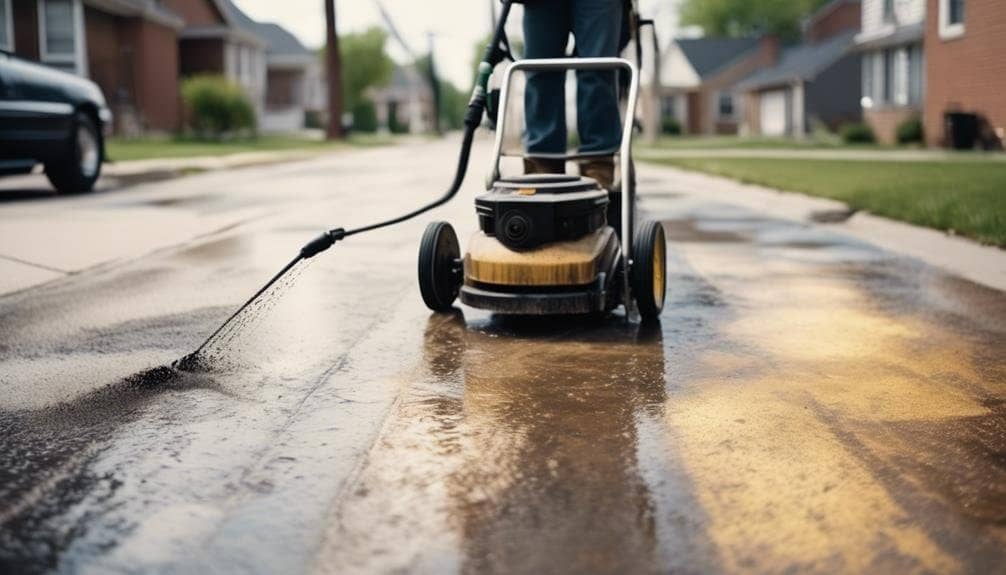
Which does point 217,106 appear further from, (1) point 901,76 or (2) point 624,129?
(2) point 624,129

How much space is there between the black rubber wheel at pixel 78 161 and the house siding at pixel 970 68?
58.8 feet

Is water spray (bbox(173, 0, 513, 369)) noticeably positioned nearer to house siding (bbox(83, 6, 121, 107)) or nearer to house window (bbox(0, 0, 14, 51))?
house window (bbox(0, 0, 14, 51))

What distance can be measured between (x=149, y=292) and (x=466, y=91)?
488 ft

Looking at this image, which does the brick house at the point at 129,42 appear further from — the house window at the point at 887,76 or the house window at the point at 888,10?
the house window at the point at 888,10

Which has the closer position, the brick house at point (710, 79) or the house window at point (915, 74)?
the house window at point (915, 74)

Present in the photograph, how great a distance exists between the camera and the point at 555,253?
466 cm

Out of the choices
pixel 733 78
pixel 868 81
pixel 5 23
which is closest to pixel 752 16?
pixel 733 78

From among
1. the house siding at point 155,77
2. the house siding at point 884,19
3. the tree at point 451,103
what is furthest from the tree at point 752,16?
the house siding at point 155,77

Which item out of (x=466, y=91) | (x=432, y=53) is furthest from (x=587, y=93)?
(x=466, y=91)

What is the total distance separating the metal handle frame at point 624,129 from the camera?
15.9 ft

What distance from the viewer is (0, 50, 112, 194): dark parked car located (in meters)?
11.8

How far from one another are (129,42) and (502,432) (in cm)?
3631

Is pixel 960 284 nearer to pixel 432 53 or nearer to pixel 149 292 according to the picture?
pixel 149 292

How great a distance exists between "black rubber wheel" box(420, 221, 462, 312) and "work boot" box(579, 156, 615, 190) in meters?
0.77
